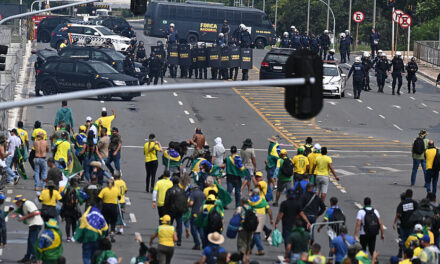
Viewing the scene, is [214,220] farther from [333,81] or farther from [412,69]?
[412,69]

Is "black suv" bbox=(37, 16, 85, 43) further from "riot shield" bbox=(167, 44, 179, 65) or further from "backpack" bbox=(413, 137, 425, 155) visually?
"backpack" bbox=(413, 137, 425, 155)

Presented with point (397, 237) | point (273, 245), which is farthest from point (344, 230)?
point (397, 237)

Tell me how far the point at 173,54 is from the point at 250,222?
1155 inches

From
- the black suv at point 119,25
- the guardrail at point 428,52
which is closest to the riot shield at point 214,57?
the guardrail at point 428,52

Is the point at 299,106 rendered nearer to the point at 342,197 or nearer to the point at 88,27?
the point at 342,197

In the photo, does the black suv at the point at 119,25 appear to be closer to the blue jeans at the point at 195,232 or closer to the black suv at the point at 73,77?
the black suv at the point at 73,77

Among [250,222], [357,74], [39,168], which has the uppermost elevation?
[357,74]

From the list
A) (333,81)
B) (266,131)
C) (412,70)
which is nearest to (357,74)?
(333,81)

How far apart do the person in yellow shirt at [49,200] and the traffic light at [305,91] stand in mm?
7309

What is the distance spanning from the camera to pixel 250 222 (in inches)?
719

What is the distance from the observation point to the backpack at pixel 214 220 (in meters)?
18.3

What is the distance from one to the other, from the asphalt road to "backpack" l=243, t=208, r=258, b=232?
1.18 metres

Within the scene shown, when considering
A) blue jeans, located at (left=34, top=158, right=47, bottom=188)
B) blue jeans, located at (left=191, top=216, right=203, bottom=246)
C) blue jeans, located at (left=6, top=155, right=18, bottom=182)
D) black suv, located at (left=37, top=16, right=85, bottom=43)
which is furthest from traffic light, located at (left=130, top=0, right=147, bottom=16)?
black suv, located at (left=37, top=16, right=85, bottom=43)

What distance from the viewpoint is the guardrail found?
58.7 meters
